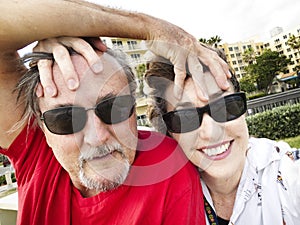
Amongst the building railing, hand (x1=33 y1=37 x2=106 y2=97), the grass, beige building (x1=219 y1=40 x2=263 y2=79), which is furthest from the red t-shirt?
beige building (x1=219 y1=40 x2=263 y2=79)

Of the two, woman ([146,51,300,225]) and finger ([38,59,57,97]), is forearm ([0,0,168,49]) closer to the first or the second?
finger ([38,59,57,97])

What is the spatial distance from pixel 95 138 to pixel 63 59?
406 mm

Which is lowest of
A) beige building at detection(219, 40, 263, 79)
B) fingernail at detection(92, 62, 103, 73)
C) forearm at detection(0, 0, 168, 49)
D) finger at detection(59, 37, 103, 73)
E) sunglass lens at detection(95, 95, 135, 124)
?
sunglass lens at detection(95, 95, 135, 124)

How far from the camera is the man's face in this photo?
55.7 inches

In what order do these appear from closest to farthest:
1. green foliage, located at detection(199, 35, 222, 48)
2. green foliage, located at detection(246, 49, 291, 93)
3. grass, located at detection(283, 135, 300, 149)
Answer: green foliage, located at detection(199, 35, 222, 48), grass, located at detection(283, 135, 300, 149), green foliage, located at detection(246, 49, 291, 93)

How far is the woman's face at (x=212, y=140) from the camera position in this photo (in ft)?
5.34

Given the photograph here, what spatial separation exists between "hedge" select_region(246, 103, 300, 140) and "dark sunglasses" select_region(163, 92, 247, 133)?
25.1ft

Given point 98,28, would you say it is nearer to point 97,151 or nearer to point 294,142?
point 97,151

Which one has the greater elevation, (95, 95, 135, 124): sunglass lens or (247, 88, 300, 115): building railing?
(95, 95, 135, 124): sunglass lens

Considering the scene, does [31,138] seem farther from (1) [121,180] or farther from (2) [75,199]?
(1) [121,180]

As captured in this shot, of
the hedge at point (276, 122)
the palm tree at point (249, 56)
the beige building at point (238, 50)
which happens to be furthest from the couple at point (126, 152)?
the beige building at point (238, 50)

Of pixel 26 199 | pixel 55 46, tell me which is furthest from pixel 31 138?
pixel 55 46

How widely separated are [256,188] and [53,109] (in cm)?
117

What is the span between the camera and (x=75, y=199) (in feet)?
5.40
